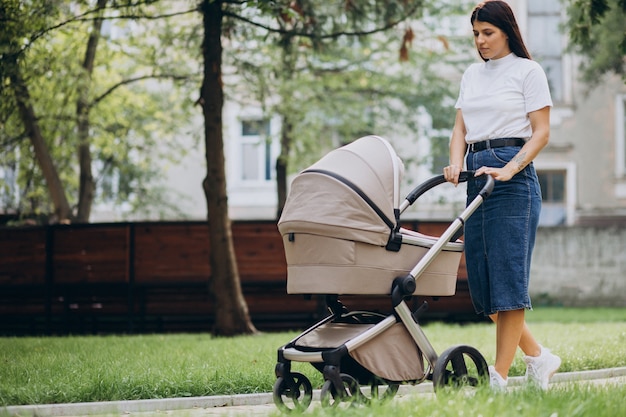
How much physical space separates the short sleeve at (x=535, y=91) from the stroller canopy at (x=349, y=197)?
3.14ft

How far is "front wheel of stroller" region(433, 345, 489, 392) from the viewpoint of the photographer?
17.8ft

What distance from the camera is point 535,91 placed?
5.92 m

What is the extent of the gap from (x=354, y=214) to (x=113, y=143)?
643 inches

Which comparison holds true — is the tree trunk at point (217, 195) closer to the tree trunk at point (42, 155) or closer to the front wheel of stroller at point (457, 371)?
the tree trunk at point (42, 155)

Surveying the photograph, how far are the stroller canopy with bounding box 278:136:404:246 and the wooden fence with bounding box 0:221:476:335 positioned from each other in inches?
388

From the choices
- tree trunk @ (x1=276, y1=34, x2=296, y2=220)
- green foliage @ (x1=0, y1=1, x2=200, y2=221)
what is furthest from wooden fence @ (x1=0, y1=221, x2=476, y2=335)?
tree trunk @ (x1=276, y1=34, x2=296, y2=220)

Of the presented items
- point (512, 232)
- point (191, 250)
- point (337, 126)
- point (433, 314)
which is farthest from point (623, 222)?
point (512, 232)

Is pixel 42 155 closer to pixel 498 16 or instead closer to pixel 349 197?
pixel 498 16

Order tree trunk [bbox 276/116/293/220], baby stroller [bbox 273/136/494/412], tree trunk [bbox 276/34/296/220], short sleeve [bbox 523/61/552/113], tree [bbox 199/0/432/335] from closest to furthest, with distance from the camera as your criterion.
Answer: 1. baby stroller [bbox 273/136/494/412]
2. short sleeve [bbox 523/61/552/113]
3. tree [bbox 199/0/432/335]
4. tree trunk [bbox 276/34/296/220]
5. tree trunk [bbox 276/116/293/220]

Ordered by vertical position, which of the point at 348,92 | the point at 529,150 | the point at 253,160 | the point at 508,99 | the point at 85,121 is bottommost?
the point at 529,150

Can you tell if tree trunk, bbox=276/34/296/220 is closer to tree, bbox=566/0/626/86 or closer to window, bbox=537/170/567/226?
tree, bbox=566/0/626/86

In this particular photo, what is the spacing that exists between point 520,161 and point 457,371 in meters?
1.27

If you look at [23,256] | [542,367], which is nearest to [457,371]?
[542,367]

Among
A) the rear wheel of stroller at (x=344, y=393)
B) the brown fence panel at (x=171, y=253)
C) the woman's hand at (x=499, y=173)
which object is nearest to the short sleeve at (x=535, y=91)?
the woman's hand at (x=499, y=173)
